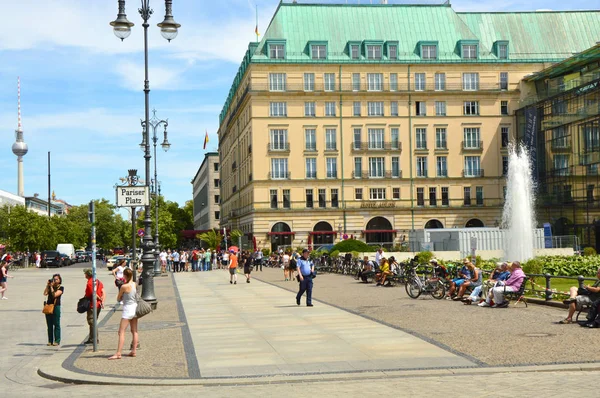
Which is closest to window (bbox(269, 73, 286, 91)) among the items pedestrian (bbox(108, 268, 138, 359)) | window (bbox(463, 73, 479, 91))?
window (bbox(463, 73, 479, 91))

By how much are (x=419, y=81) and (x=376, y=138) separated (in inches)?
286

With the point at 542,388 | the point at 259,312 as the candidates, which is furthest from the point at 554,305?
the point at 542,388

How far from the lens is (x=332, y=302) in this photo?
1020 inches

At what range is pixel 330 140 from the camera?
263 ft

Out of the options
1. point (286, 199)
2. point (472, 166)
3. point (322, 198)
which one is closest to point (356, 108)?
point (322, 198)

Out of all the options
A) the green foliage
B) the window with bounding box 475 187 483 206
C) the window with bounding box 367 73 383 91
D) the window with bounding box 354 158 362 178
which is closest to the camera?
the green foliage

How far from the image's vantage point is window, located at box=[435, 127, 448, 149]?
268 feet

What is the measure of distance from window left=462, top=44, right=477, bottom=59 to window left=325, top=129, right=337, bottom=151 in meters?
15.9

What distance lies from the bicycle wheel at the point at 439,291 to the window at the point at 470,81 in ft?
191

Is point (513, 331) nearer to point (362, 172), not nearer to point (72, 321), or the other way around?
point (72, 321)

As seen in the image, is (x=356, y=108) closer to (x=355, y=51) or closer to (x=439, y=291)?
(x=355, y=51)

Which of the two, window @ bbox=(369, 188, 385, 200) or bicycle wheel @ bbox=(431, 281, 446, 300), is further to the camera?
window @ bbox=(369, 188, 385, 200)

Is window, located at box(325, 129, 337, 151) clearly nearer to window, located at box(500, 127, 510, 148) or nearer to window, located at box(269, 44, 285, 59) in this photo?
window, located at box(269, 44, 285, 59)

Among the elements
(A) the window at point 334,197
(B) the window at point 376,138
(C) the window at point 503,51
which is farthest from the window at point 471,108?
(A) the window at point 334,197
